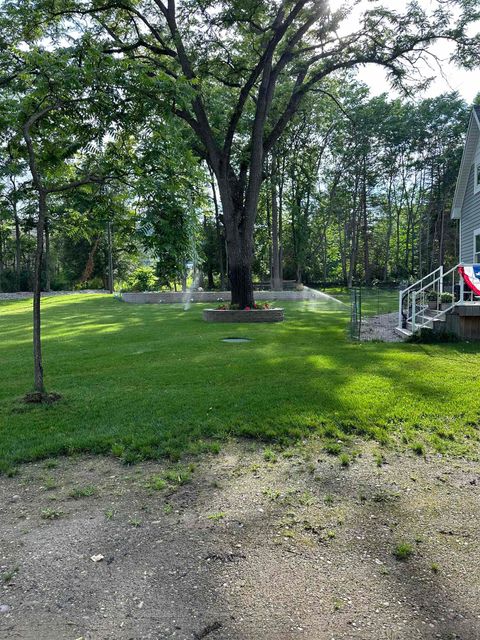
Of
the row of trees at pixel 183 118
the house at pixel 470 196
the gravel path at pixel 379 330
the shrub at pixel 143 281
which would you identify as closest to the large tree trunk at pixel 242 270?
the row of trees at pixel 183 118

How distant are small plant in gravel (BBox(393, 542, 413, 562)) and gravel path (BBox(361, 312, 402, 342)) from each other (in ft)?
25.9

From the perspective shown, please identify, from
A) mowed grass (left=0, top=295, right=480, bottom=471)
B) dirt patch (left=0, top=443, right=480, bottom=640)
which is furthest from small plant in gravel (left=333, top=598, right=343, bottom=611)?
mowed grass (left=0, top=295, right=480, bottom=471)

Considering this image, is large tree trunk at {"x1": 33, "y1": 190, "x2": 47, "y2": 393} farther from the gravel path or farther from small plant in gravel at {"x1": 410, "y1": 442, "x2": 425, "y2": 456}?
the gravel path

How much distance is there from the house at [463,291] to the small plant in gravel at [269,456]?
6.91 metres

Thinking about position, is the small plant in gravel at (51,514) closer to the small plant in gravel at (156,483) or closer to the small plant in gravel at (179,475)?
the small plant in gravel at (156,483)

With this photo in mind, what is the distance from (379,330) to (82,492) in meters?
10.1

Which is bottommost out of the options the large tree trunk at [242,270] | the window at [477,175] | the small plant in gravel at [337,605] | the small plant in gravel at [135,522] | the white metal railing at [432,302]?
the small plant in gravel at [337,605]

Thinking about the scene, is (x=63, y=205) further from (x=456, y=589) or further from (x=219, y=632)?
(x=456, y=589)

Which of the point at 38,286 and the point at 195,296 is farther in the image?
the point at 195,296

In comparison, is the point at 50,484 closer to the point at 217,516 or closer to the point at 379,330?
the point at 217,516

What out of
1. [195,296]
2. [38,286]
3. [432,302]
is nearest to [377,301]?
[432,302]

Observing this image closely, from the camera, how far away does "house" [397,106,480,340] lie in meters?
9.12

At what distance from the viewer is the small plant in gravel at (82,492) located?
3146 mm

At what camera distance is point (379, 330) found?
39.1 feet
